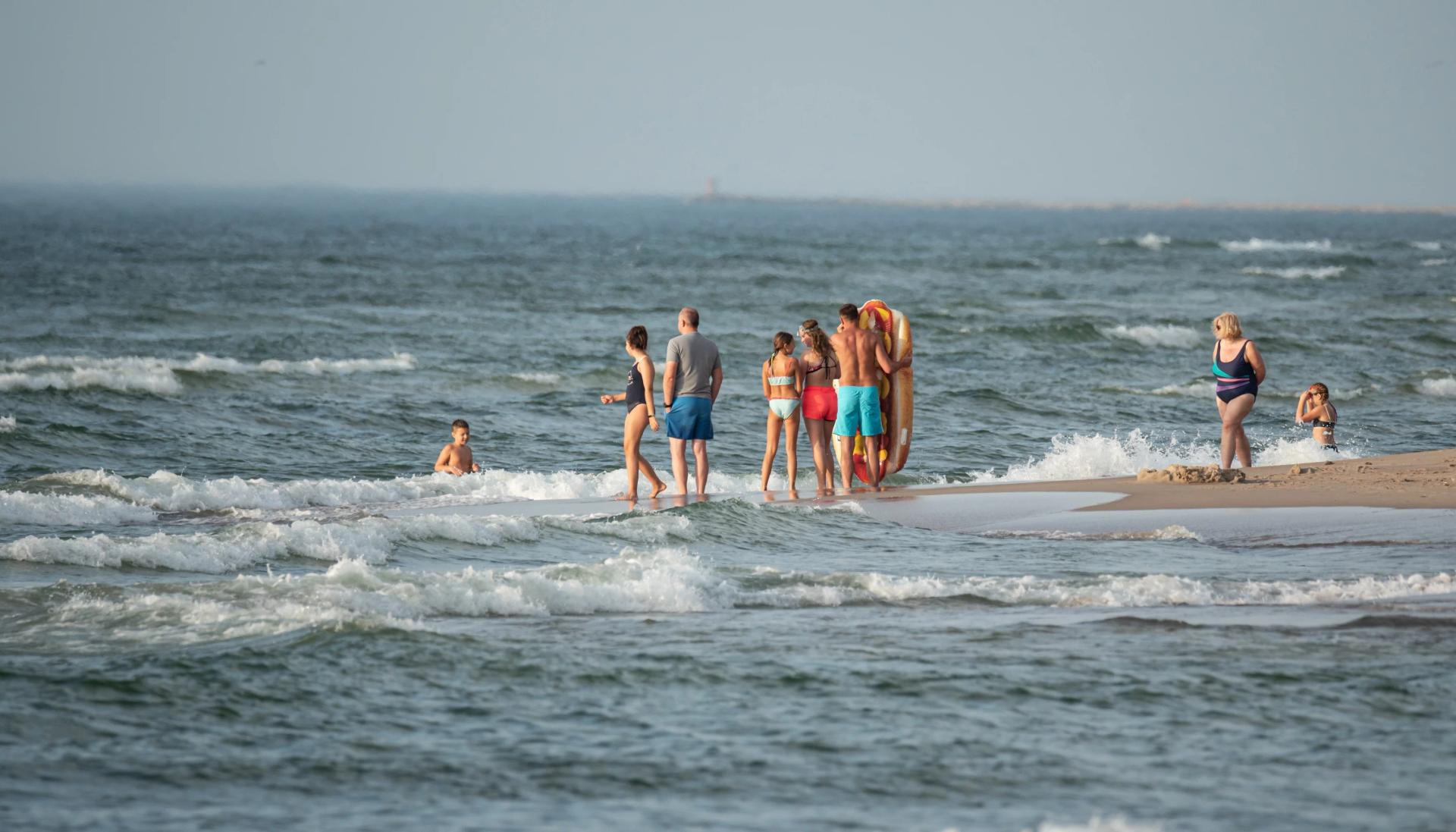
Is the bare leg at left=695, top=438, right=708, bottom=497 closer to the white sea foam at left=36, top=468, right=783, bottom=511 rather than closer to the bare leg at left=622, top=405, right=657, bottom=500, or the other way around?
the bare leg at left=622, top=405, right=657, bottom=500

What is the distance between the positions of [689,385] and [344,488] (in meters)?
3.64

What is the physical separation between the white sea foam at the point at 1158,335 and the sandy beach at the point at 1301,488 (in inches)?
679

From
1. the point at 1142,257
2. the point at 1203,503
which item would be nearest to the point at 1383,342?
the point at 1203,503

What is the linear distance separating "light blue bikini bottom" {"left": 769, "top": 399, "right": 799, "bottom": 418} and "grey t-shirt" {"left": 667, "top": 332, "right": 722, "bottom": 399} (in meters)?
0.60

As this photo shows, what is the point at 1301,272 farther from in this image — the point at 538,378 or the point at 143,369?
the point at 143,369

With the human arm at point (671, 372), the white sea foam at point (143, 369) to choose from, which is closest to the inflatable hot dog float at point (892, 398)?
the human arm at point (671, 372)

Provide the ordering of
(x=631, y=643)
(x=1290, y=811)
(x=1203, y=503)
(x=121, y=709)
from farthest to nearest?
(x=1203, y=503), (x=631, y=643), (x=121, y=709), (x=1290, y=811)

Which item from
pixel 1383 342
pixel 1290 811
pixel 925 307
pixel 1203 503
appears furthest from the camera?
pixel 925 307

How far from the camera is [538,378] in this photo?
23984mm

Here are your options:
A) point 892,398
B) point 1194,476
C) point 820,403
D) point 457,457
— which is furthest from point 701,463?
point 1194,476

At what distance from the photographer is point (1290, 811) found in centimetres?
570

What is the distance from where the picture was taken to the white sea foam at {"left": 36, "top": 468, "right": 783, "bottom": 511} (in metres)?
13.2

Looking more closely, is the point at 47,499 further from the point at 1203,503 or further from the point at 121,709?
the point at 1203,503

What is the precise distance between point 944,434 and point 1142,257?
52441mm
